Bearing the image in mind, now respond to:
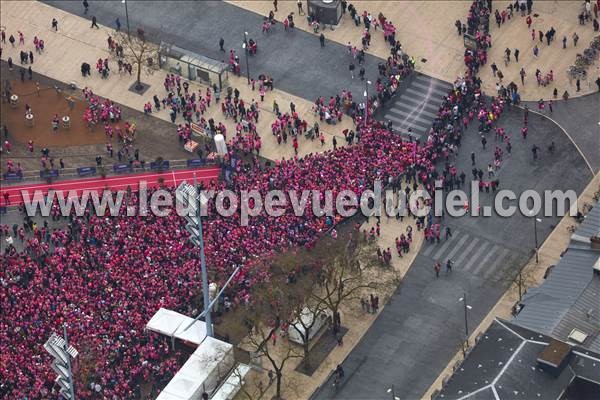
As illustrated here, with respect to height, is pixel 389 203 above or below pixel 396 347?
above

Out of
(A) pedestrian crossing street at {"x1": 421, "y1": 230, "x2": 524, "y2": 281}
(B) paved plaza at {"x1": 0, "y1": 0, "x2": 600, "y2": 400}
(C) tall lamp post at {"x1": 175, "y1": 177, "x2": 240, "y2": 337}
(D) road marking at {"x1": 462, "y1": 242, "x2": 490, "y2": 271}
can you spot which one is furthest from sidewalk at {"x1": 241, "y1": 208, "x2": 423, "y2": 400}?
(C) tall lamp post at {"x1": 175, "y1": 177, "x2": 240, "y2": 337}

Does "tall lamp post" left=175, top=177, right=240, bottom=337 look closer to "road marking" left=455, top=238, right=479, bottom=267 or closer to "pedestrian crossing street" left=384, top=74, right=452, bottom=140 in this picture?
"road marking" left=455, top=238, right=479, bottom=267

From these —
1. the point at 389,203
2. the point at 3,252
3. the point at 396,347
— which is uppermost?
the point at 389,203

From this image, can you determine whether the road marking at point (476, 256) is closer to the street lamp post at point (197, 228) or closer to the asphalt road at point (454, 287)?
the asphalt road at point (454, 287)

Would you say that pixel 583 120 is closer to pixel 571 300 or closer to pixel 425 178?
pixel 425 178

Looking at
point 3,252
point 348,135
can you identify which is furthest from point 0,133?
point 348,135

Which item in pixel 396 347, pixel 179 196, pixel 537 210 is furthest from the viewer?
pixel 537 210

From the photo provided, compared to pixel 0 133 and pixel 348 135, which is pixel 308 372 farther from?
pixel 0 133

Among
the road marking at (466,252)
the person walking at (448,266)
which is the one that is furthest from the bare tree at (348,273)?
the road marking at (466,252)
